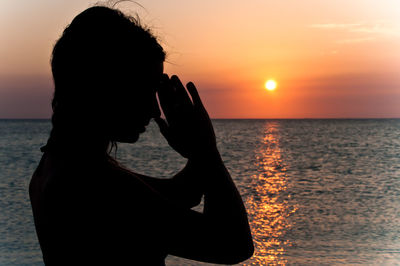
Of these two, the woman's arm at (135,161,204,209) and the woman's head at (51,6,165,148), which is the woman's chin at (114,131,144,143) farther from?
the woman's arm at (135,161,204,209)

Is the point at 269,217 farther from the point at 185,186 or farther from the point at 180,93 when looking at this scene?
the point at 180,93

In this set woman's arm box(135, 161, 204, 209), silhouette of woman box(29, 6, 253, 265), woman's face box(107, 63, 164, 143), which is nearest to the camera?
silhouette of woman box(29, 6, 253, 265)

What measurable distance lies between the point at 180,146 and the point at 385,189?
17.5 meters

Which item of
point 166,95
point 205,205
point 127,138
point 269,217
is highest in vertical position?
point 166,95

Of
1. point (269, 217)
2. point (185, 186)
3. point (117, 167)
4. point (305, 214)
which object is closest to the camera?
point (117, 167)

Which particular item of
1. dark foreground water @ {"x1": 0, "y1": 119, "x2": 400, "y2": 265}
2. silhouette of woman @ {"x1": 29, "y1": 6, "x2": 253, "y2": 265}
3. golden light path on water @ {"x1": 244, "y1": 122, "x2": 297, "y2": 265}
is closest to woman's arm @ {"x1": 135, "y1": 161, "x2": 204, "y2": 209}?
silhouette of woman @ {"x1": 29, "y1": 6, "x2": 253, "y2": 265}

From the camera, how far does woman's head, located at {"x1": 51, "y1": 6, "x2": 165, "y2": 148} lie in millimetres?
1089

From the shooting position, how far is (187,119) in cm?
114

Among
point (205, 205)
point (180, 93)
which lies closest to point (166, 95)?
point (180, 93)

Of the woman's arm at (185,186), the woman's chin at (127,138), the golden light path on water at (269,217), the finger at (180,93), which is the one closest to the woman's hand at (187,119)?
the finger at (180,93)

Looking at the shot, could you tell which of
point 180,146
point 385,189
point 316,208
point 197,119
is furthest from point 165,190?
point 385,189

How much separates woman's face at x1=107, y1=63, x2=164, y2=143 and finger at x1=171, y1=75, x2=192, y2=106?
0.05 meters

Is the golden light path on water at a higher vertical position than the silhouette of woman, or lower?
lower

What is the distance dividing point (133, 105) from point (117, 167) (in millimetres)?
163
